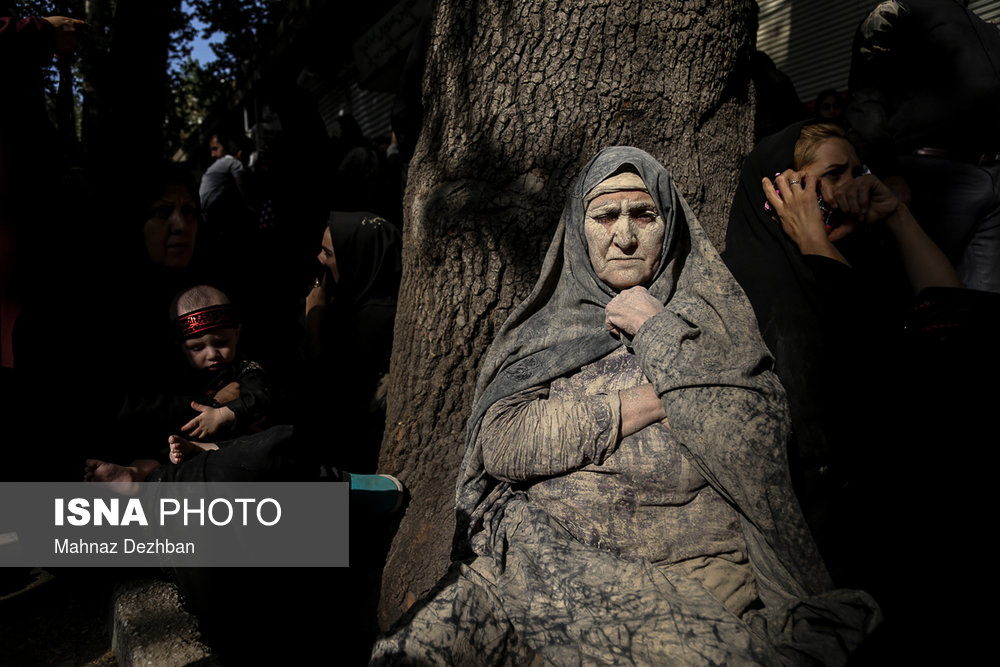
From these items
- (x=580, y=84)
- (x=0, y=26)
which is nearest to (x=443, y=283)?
(x=580, y=84)

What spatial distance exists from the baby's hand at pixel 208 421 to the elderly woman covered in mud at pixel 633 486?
46.9 inches

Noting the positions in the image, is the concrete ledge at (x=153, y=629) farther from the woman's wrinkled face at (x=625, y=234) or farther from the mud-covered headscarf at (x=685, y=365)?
the woman's wrinkled face at (x=625, y=234)

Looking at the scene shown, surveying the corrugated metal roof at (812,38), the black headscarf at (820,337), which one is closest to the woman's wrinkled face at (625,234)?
the black headscarf at (820,337)

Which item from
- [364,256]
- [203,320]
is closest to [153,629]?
[203,320]

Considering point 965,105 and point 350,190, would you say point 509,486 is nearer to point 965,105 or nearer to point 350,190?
point 965,105

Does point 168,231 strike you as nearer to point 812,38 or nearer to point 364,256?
point 364,256

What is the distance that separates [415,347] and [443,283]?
1.04 feet

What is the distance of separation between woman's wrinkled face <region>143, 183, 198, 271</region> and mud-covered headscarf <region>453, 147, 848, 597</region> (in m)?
1.87

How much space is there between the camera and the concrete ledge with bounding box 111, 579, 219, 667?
2.62m

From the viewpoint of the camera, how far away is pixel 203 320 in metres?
3.07

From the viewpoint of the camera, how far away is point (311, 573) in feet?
10.3

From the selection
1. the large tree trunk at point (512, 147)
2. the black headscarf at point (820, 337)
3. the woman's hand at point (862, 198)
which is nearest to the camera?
the black headscarf at point (820, 337)

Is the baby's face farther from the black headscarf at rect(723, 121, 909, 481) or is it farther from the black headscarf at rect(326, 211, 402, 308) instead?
the black headscarf at rect(723, 121, 909, 481)

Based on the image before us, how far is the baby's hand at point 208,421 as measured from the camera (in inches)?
115
